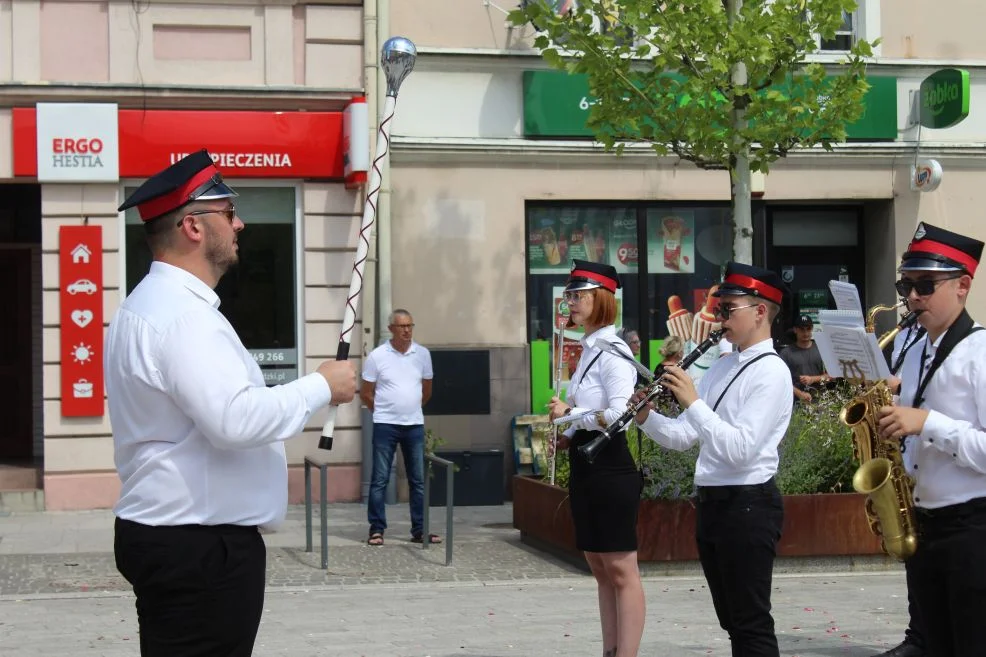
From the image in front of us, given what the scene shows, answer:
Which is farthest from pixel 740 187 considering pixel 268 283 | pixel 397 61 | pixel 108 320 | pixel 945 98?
pixel 108 320

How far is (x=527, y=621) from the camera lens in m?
8.58

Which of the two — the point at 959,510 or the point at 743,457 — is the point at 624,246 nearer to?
the point at 743,457

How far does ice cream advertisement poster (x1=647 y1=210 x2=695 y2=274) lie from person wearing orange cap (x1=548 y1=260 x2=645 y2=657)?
9047 mm

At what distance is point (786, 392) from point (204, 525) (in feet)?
8.47

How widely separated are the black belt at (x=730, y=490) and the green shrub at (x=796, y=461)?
177 inches

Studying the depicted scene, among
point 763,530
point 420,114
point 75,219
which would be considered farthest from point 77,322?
point 763,530

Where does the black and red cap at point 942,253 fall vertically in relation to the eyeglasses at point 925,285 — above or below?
above

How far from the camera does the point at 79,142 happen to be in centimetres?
1401

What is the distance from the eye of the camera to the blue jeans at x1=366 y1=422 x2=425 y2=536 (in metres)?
11.8

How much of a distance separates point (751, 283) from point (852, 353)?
1.71 ft

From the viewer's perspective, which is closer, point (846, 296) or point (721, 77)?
point (846, 296)

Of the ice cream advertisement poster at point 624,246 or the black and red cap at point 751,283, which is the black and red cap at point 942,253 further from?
the ice cream advertisement poster at point 624,246

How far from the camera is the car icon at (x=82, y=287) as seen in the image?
46.3ft

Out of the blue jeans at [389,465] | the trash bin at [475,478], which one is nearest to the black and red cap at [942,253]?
the blue jeans at [389,465]
